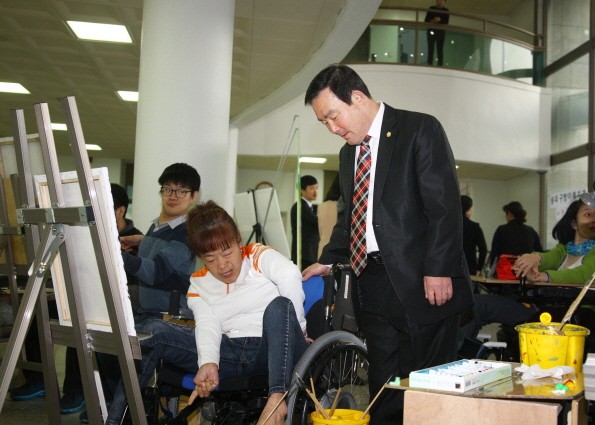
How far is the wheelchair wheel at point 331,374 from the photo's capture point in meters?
1.90

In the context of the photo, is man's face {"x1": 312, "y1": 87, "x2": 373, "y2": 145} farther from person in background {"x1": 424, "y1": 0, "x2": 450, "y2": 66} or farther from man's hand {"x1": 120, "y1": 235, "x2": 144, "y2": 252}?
person in background {"x1": 424, "y1": 0, "x2": 450, "y2": 66}

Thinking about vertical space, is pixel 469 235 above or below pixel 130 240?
above

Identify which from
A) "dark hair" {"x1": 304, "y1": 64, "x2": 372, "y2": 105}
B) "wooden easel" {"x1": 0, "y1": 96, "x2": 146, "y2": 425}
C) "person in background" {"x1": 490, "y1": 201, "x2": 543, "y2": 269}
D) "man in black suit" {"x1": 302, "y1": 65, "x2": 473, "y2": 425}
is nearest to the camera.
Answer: "wooden easel" {"x1": 0, "y1": 96, "x2": 146, "y2": 425}

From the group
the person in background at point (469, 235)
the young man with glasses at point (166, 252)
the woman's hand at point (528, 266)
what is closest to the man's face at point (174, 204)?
the young man with glasses at point (166, 252)

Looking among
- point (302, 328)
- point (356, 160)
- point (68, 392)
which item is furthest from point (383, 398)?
point (68, 392)

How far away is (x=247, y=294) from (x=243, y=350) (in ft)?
0.68

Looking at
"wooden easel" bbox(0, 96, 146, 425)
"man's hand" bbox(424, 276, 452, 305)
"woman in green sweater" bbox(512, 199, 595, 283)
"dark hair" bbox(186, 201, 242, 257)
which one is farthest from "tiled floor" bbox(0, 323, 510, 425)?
"woman in green sweater" bbox(512, 199, 595, 283)

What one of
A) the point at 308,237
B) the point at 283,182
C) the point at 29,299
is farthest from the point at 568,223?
the point at 283,182

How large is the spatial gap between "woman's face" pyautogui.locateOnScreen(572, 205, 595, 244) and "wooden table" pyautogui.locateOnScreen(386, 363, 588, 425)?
2230mm

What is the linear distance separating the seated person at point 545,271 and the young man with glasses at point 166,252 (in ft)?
4.63

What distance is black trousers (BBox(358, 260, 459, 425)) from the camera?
6.14 feet

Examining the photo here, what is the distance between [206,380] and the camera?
76.2 inches

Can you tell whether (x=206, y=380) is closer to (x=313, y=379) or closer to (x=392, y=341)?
(x=313, y=379)

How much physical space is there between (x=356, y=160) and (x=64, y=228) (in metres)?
0.97
